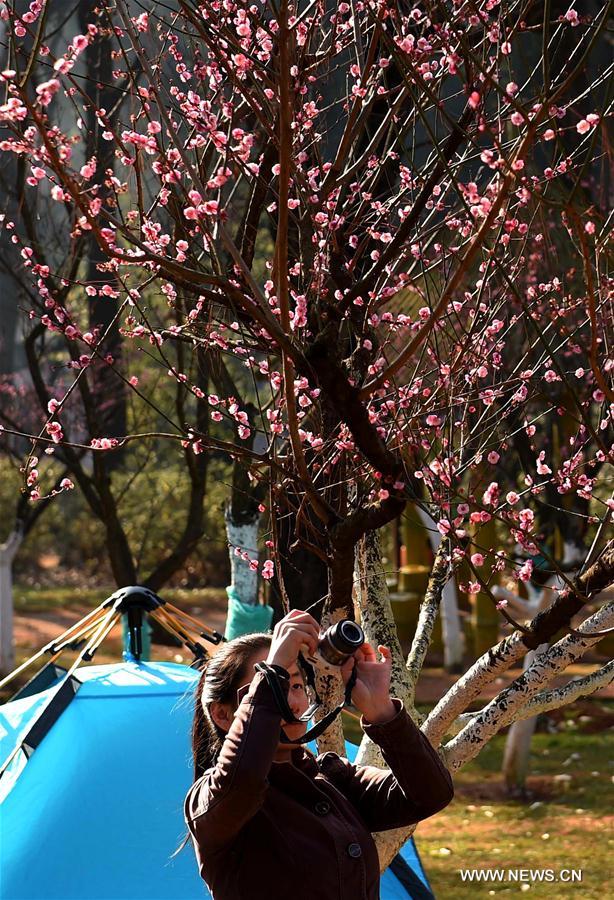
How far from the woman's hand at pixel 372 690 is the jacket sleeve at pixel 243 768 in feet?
0.88

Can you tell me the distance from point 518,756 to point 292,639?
233 inches

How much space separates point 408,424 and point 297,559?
7.49 feet

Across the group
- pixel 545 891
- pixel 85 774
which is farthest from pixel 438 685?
pixel 85 774

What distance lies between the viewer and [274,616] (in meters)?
6.27

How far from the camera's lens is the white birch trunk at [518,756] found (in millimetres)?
7637

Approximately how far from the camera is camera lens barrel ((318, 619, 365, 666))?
2271mm

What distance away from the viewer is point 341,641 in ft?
7.47

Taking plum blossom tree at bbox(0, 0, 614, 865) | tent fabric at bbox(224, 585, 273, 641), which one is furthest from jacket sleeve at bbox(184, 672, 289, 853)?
tent fabric at bbox(224, 585, 273, 641)

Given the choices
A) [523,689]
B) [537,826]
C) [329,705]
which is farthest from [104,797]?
[537,826]

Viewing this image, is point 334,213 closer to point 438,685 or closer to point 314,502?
point 314,502

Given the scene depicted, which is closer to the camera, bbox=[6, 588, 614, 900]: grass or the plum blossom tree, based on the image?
the plum blossom tree

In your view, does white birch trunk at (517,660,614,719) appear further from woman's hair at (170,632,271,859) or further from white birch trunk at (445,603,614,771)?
woman's hair at (170,632,271,859)

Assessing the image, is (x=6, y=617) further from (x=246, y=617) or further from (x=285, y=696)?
(x=285, y=696)

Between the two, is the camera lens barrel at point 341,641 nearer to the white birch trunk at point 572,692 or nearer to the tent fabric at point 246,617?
the white birch trunk at point 572,692
